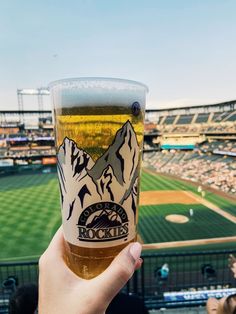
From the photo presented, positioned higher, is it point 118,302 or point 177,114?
point 177,114

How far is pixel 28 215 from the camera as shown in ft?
69.6

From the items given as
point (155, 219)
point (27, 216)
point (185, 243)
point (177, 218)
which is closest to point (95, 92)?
point (185, 243)

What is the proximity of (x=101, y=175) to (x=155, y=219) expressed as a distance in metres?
18.3

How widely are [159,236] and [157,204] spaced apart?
274 inches

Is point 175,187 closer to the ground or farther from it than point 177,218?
closer to the ground

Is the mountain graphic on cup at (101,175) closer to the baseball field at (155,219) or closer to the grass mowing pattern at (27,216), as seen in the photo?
the baseball field at (155,219)

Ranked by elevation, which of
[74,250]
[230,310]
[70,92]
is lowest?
[230,310]

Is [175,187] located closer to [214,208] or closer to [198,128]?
[214,208]

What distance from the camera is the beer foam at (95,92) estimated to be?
1649mm

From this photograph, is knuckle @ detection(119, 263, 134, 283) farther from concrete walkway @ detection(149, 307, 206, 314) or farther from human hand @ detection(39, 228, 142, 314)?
concrete walkway @ detection(149, 307, 206, 314)

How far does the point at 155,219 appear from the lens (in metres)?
19.2

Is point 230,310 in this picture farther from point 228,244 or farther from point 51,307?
point 228,244

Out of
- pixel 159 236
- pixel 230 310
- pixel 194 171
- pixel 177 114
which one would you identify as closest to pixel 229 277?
pixel 159 236

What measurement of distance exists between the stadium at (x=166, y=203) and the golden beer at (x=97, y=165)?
12.5 feet
